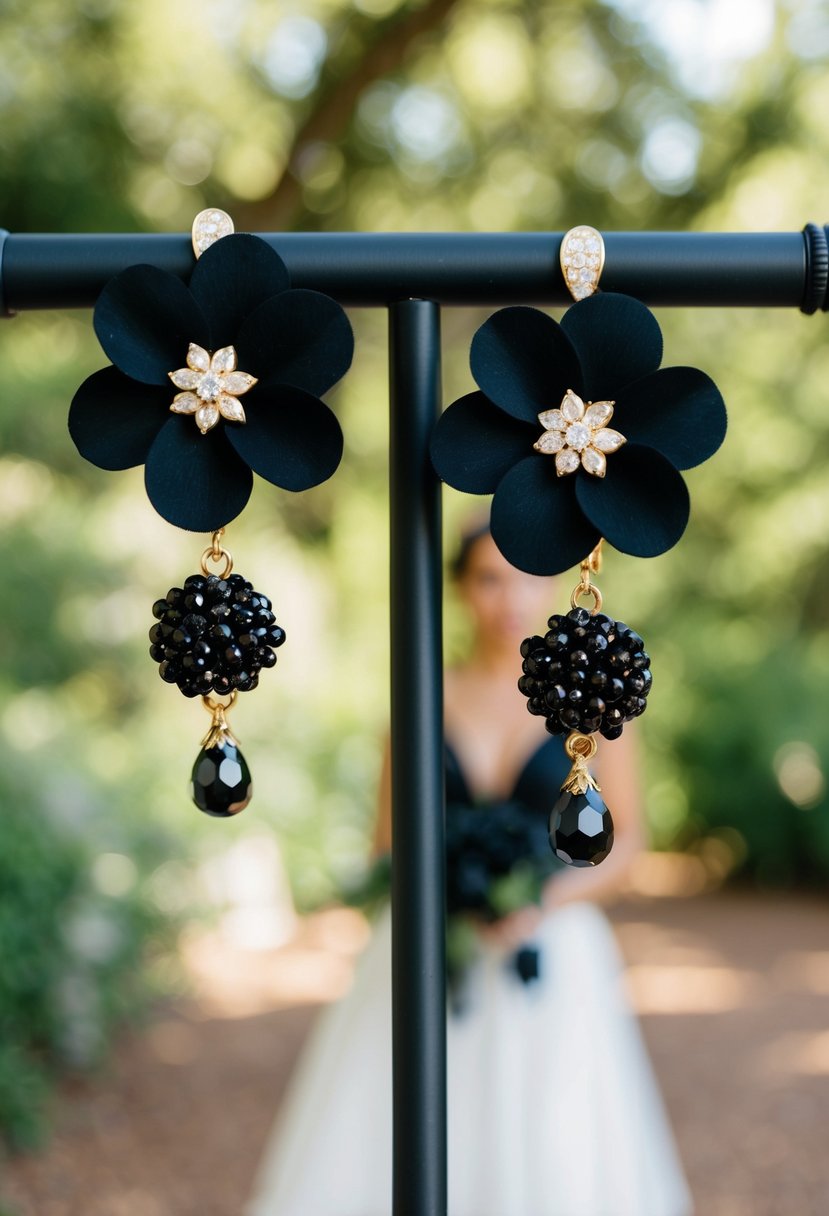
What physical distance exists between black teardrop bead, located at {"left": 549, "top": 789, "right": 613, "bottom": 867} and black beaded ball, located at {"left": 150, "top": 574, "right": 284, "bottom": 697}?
0.20m

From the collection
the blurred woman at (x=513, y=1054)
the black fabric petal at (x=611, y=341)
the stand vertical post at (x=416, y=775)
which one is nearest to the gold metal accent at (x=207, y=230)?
the stand vertical post at (x=416, y=775)

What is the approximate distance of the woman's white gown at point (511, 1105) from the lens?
214 centimetres

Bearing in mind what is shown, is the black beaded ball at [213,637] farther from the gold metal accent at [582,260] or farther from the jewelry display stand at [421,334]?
the gold metal accent at [582,260]

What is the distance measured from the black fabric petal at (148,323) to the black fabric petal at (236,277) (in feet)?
0.04

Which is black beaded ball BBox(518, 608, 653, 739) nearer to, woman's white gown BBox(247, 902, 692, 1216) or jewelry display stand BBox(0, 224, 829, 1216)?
jewelry display stand BBox(0, 224, 829, 1216)

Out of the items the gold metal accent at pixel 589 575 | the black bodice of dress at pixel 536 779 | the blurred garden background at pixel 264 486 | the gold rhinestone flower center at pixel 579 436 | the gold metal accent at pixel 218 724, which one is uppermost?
the blurred garden background at pixel 264 486

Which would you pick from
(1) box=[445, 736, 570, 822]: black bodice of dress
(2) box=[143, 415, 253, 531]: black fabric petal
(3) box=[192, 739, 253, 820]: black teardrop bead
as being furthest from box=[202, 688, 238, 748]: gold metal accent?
(1) box=[445, 736, 570, 822]: black bodice of dress

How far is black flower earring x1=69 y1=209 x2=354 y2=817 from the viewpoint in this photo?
660 mm

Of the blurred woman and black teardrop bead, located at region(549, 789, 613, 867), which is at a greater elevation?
the blurred woman

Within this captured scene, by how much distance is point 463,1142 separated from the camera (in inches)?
85.7

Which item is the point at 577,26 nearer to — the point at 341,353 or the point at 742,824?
the point at 742,824

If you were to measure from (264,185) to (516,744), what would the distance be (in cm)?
326

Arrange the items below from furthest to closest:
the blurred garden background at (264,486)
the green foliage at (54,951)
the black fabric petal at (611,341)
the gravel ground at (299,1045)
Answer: the blurred garden background at (264,486), the gravel ground at (299,1045), the green foliage at (54,951), the black fabric petal at (611,341)

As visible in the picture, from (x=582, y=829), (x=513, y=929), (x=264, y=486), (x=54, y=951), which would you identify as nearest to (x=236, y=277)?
(x=582, y=829)
